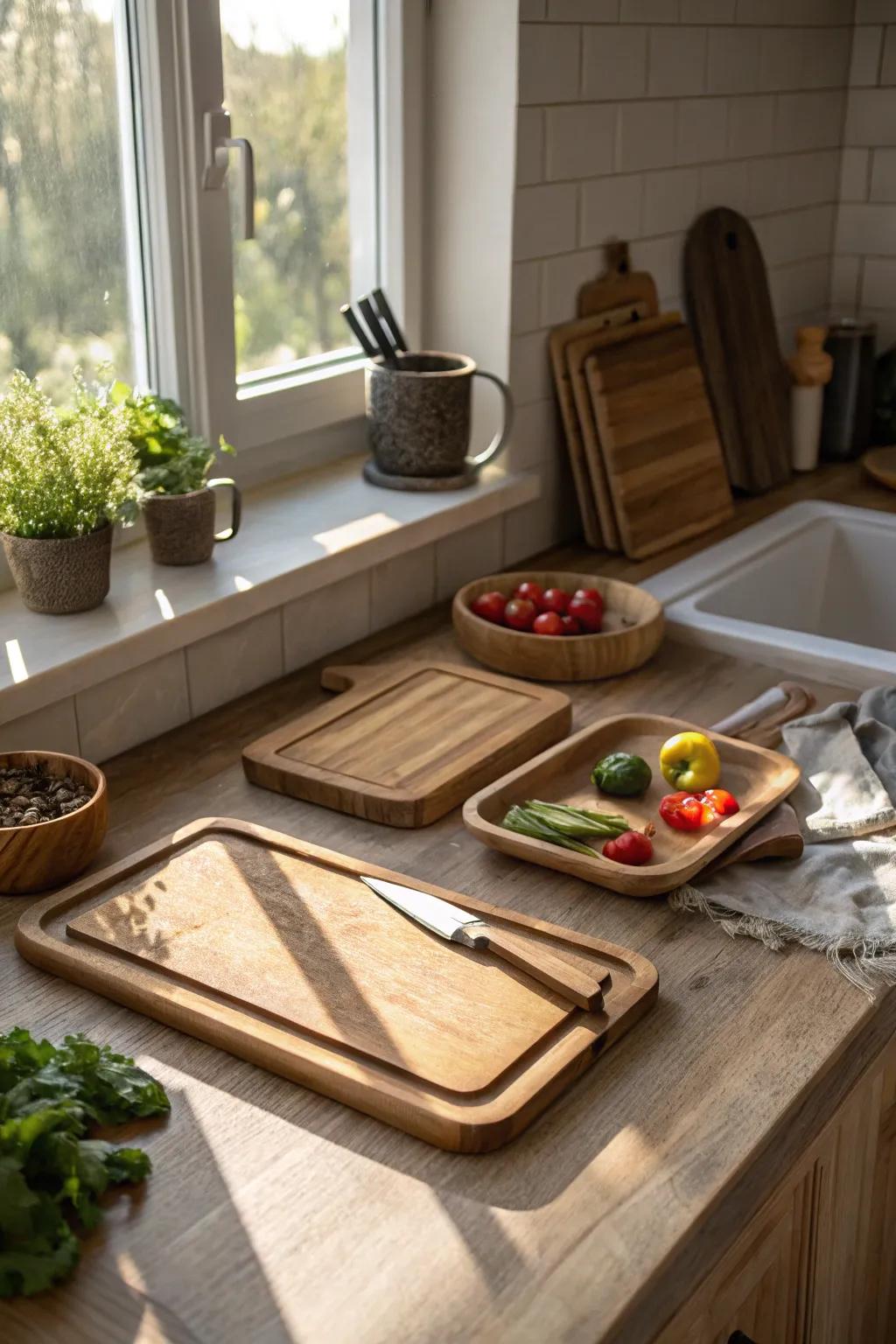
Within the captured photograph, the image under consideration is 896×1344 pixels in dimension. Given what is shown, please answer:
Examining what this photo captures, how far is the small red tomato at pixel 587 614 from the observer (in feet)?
6.15

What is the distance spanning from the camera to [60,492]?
1508mm

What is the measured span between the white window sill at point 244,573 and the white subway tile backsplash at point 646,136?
0.52 meters

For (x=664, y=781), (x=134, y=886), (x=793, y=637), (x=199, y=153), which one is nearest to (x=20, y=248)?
(x=199, y=153)

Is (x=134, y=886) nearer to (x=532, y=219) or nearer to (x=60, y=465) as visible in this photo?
(x=60, y=465)

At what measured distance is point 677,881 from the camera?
134cm

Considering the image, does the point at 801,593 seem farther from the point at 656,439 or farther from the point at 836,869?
the point at 836,869

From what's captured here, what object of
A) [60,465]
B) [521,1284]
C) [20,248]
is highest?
[20,248]

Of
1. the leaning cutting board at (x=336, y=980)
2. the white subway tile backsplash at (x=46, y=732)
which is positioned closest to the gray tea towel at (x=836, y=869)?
the leaning cutting board at (x=336, y=980)

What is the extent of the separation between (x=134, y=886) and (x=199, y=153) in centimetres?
93

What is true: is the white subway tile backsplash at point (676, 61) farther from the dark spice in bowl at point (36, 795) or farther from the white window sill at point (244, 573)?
the dark spice in bowl at point (36, 795)

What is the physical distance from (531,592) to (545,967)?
0.83 meters

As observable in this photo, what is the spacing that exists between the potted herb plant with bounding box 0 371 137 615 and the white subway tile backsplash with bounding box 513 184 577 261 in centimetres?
72

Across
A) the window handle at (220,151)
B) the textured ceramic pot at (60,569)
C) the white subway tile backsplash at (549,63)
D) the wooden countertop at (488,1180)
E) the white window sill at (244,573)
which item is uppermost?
the white subway tile backsplash at (549,63)

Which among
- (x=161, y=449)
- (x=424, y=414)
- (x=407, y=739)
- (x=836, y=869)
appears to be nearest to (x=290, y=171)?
(x=424, y=414)
